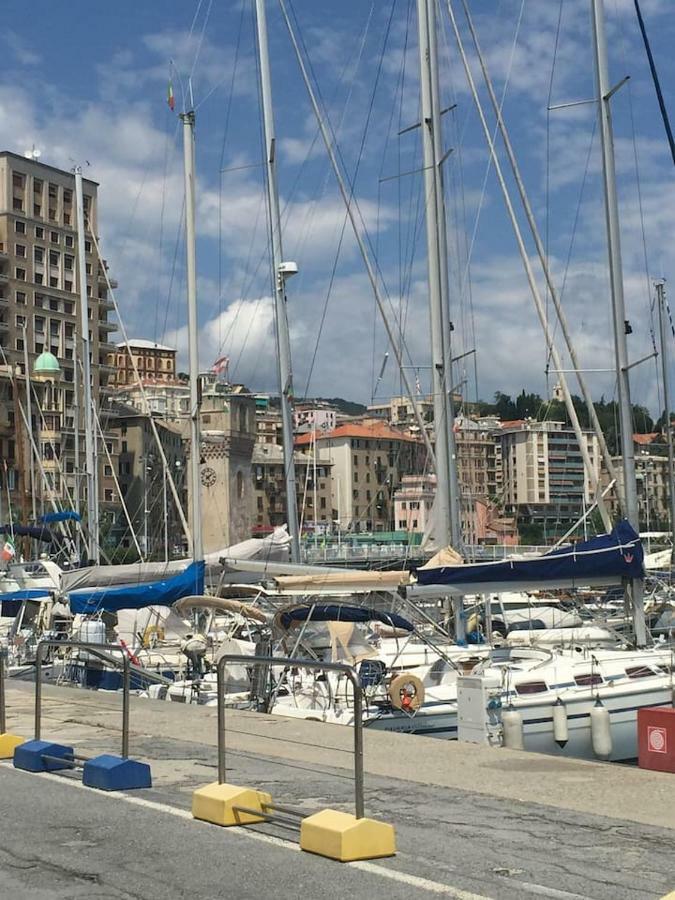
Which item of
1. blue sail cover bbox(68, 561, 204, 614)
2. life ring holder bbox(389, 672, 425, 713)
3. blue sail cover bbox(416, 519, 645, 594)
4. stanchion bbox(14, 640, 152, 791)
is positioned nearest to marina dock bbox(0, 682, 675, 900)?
stanchion bbox(14, 640, 152, 791)

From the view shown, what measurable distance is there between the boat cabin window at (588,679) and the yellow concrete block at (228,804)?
1114 centimetres

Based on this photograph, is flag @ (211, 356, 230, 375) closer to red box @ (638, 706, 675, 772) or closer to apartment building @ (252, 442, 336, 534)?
red box @ (638, 706, 675, 772)

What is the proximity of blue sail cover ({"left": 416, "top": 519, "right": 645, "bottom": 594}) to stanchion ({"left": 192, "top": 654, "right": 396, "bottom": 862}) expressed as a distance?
12407 mm

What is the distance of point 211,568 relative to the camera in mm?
27688

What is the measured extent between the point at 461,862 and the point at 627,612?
15226 mm

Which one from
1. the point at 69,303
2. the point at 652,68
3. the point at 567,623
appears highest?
the point at 69,303

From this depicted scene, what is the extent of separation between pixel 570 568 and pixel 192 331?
47.1 feet

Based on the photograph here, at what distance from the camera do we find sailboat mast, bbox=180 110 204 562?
29656 millimetres

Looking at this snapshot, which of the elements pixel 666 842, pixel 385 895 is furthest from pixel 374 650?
pixel 385 895

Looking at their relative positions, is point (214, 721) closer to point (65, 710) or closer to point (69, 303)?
point (65, 710)

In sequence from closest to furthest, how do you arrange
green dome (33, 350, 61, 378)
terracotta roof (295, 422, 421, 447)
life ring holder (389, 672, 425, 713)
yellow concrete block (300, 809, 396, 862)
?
yellow concrete block (300, 809, 396, 862)
life ring holder (389, 672, 425, 713)
green dome (33, 350, 61, 378)
terracotta roof (295, 422, 421, 447)

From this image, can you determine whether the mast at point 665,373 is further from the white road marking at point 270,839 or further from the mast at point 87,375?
the white road marking at point 270,839

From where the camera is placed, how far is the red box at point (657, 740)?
1099 cm

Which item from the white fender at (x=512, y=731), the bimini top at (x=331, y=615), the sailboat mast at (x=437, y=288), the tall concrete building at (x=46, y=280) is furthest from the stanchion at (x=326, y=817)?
the tall concrete building at (x=46, y=280)
